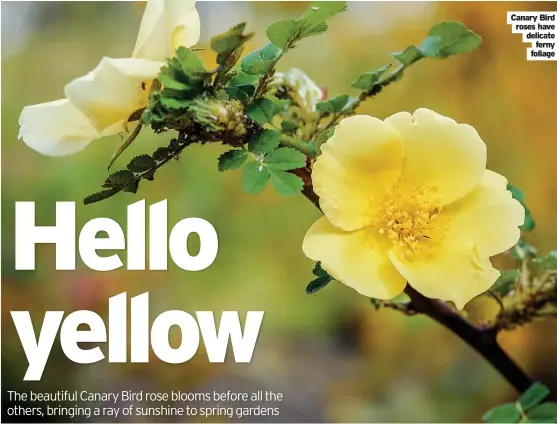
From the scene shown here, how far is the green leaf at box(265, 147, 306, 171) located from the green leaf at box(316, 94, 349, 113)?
0.07m

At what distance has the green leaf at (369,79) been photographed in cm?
37

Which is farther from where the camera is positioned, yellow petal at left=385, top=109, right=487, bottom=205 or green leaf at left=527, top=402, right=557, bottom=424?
green leaf at left=527, top=402, right=557, bottom=424

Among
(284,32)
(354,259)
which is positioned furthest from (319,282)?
(284,32)

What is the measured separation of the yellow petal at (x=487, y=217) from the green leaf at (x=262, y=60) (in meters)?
0.12

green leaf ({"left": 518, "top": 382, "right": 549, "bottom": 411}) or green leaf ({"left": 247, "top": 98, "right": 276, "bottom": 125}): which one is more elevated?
green leaf ({"left": 247, "top": 98, "right": 276, "bottom": 125})

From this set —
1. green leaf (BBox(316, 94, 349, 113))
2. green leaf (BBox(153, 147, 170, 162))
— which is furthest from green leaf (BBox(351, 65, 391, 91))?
green leaf (BBox(153, 147, 170, 162))

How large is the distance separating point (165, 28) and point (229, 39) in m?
0.03

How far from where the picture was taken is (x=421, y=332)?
0.74m

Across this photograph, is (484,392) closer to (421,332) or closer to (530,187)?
(421,332)

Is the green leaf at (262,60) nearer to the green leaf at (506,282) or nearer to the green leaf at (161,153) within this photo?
the green leaf at (161,153)

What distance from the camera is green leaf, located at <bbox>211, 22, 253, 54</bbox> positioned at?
291 millimetres

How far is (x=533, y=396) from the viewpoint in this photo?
0.47 metres

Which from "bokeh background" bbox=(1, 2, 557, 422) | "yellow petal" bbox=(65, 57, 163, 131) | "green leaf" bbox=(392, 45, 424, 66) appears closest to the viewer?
"yellow petal" bbox=(65, 57, 163, 131)
